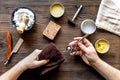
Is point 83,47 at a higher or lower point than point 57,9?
lower

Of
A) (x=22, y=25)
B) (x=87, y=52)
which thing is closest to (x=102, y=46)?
(x=87, y=52)

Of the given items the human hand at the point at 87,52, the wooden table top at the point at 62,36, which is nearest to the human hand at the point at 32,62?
the wooden table top at the point at 62,36

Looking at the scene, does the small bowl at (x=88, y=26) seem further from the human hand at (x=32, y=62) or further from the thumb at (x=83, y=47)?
the human hand at (x=32, y=62)

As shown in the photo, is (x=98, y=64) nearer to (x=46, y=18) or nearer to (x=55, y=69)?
(x=55, y=69)

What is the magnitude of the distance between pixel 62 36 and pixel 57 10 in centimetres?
12

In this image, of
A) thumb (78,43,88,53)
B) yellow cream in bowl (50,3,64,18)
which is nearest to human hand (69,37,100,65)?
thumb (78,43,88,53)

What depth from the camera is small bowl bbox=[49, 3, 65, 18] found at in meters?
1.61

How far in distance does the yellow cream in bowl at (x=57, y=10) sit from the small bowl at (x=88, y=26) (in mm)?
109

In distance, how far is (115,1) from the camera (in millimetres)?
1621

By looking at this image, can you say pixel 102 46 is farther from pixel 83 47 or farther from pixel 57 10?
pixel 57 10

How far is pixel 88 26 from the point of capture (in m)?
1.61

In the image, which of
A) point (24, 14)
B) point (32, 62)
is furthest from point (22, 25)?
point (32, 62)

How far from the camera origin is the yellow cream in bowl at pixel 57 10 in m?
1.61

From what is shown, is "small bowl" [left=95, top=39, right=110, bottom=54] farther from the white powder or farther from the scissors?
the white powder
